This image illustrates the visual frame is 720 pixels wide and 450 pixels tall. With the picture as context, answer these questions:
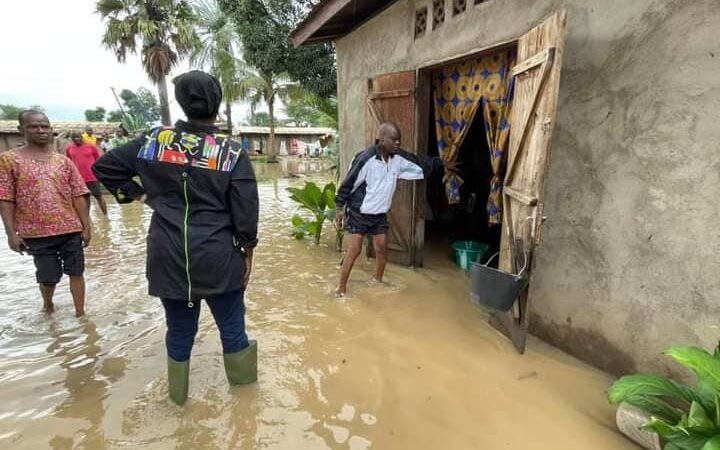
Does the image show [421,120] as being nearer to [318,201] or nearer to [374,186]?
[374,186]

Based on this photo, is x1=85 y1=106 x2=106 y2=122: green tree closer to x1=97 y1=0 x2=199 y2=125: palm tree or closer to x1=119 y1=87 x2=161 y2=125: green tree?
x1=119 y1=87 x2=161 y2=125: green tree

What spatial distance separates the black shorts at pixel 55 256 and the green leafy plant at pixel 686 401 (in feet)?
13.0

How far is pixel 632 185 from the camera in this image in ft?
7.96

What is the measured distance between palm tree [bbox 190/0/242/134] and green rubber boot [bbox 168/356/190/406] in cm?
1780

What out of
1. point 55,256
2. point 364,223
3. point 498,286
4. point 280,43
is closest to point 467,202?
point 364,223

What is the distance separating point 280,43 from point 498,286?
9001mm

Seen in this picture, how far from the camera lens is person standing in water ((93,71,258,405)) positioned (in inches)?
77.0

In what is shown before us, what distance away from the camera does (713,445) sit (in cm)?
152

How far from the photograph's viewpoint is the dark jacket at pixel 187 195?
196 cm

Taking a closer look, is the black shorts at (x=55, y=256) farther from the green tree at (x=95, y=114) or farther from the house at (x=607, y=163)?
the green tree at (x=95, y=114)

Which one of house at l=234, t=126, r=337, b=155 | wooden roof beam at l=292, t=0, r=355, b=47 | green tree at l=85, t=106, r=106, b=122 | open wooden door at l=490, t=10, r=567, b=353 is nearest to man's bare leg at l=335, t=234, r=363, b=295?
open wooden door at l=490, t=10, r=567, b=353

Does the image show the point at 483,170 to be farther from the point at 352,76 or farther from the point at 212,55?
the point at 212,55

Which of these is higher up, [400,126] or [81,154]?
[400,126]

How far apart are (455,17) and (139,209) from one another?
795 cm
